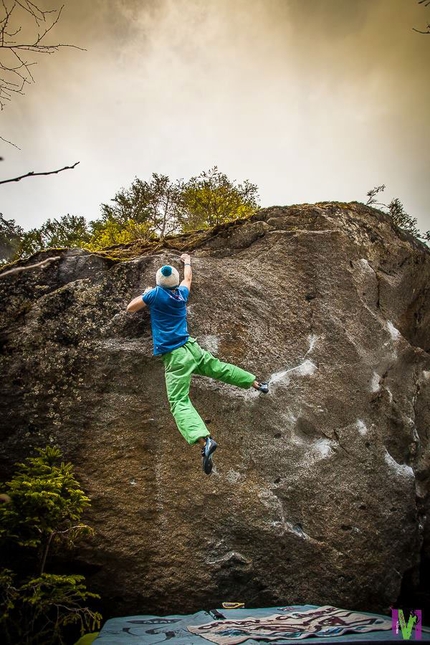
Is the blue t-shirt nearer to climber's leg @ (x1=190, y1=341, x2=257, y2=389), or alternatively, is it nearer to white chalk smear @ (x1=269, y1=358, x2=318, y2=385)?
climber's leg @ (x1=190, y1=341, x2=257, y2=389)

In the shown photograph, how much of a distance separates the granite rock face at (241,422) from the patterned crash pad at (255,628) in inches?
17.6

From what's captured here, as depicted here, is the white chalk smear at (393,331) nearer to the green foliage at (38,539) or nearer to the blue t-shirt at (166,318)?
the blue t-shirt at (166,318)

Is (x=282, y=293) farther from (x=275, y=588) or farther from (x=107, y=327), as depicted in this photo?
(x=275, y=588)

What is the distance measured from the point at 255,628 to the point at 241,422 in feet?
7.46

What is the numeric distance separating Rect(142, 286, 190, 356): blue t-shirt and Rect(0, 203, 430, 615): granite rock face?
1.67ft

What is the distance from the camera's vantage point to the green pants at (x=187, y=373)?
443cm

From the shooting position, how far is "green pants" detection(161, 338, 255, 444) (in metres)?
4.43

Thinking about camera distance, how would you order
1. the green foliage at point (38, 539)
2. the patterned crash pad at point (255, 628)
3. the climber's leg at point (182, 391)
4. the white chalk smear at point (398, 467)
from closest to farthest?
the patterned crash pad at point (255, 628)
the green foliage at point (38, 539)
the climber's leg at point (182, 391)
the white chalk smear at point (398, 467)

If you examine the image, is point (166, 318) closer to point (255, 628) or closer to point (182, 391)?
point (182, 391)

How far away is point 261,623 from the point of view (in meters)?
3.85

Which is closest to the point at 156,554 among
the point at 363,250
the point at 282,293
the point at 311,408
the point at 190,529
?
the point at 190,529

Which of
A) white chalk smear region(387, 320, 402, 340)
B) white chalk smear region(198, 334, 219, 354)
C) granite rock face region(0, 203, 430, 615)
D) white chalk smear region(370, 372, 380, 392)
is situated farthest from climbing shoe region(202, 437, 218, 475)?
white chalk smear region(387, 320, 402, 340)

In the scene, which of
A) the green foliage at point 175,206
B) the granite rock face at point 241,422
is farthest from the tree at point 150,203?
the granite rock face at point 241,422

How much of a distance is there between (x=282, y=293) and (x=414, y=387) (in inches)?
117
